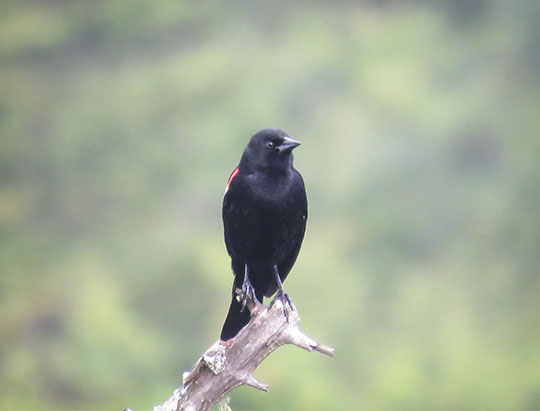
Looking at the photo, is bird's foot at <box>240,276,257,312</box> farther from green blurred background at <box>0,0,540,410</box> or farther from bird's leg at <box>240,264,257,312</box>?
green blurred background at <box>0,0,540,410</box>

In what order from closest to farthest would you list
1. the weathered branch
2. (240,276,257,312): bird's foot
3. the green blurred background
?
the weathered branch → (240,276,257,312): bird's foot → the green blurred background

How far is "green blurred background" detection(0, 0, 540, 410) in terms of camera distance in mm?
6188

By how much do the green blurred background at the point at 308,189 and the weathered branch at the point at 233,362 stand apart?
3442 mm

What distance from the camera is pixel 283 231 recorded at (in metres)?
3.01

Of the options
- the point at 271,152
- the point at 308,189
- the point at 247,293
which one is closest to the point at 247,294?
the point at 247,293

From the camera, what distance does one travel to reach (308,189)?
638cm

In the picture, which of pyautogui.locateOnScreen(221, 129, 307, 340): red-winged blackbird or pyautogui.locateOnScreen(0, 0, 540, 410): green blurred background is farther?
pyautogui.locateOnScreen(0, 0, 540, 410): green blurred background

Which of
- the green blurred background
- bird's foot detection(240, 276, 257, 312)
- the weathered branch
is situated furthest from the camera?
the green blurred background

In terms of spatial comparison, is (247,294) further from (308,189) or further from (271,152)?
(308,189)

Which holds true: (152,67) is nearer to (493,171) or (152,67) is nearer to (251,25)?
(251,25)

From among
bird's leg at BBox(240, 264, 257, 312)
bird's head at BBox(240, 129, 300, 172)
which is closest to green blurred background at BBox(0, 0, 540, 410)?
bird's leg at BBox(240, 264, 257, 312)

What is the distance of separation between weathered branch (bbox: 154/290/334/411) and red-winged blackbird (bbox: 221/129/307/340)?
0.34 m

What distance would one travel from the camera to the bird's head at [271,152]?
294 cm

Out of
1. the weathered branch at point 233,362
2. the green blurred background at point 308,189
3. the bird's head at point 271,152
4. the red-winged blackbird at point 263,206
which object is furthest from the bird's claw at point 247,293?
the green blurred background at point 308,189
